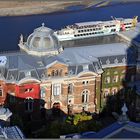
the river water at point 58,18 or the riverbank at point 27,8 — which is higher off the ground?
the riverbank at point 27,8

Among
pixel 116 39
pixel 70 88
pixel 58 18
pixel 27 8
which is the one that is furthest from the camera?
pixel 27 8

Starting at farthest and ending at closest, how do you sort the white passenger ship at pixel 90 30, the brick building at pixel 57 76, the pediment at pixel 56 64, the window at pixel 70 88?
1. the white passenger ship at pixel 90 30
2. the window at pixel 70 88
3. the pediment at pixel 56 64
4. the brick building at pixel 57 76

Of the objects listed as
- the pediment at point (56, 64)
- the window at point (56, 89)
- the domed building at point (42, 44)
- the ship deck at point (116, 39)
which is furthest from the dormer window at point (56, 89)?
the ship deck at point (116, 39)

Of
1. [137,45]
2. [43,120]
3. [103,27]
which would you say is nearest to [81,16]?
[103,27]

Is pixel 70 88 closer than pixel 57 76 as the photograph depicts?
No

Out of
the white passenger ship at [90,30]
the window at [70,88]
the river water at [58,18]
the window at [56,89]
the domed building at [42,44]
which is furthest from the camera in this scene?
the river water at [58,18]

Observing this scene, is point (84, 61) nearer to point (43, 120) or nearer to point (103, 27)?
point (43, 120)

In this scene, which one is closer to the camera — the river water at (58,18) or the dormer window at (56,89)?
the dormer window at (56,89)

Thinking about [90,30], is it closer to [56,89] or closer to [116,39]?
[116,39]

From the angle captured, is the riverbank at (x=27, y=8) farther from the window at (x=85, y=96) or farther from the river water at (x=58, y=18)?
the window at (x=85, y=96)

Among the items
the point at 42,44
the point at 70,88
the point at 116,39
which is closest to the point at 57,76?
the point at 70,88
